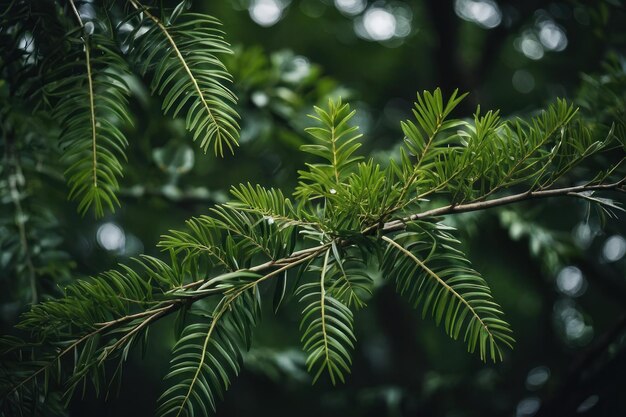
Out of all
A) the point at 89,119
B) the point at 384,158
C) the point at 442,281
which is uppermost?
the point at 384,158

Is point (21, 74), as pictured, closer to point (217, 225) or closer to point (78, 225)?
point (217, 225)

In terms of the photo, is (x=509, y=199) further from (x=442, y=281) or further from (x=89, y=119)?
(x=89, y=119)

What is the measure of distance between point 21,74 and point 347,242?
0.35 meters

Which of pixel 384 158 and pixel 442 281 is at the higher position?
pixel 384 158

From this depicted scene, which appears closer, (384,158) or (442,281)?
(442,281)

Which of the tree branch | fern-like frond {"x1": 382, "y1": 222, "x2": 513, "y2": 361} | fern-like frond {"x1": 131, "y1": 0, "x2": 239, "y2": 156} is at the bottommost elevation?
fern-like frond {"x1": 382, "y1": 222, "x2": 513, "y2": 361}

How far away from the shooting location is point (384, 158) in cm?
88

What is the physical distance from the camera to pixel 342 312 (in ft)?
1.24

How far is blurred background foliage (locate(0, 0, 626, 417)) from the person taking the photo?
30.2 inches

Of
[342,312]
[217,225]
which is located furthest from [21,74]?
[342,312]

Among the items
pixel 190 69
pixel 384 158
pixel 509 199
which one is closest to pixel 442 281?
pixel 509 199

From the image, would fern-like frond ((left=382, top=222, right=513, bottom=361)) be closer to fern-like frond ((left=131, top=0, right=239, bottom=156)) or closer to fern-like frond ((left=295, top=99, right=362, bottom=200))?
fern-like frond ((left=295, top=99, right=362, bottom=200))

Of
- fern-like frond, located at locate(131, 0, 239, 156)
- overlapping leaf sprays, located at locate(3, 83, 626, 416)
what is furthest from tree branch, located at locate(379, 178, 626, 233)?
fern-like frond, located at locate(131, 0, 239, 156)

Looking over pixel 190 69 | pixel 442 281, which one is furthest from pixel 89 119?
pixel 442 281
